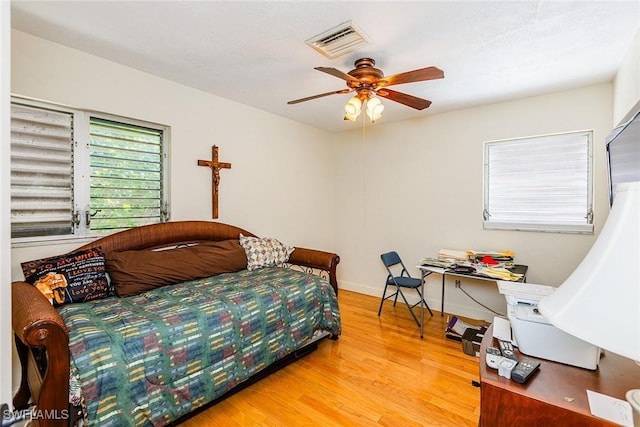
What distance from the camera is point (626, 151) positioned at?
1539mm

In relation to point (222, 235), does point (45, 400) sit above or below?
below

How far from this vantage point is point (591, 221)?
2758mm

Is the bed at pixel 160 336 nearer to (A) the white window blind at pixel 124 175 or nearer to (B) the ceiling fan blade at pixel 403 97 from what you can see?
(A) the white window blind at pixel 124 175

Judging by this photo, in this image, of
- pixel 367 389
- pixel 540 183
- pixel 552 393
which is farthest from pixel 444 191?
pixel 552 393

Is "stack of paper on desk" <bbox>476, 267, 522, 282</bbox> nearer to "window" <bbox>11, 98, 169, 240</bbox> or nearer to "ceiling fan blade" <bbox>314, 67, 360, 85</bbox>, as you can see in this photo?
"ceiling fan blade" <bbox>314, 67, 360, 85</bbox>

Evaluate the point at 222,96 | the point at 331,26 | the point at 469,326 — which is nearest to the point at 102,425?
the point at 331,26

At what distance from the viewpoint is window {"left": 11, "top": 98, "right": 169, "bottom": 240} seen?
6.60ft

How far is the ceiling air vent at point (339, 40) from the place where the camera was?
184 centimetres

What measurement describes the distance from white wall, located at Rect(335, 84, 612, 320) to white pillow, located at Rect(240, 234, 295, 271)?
5.12ft

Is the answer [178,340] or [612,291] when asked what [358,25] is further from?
[178,340]

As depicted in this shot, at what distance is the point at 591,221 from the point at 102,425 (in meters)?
3.94

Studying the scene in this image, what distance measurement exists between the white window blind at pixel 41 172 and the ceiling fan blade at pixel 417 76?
2.38m

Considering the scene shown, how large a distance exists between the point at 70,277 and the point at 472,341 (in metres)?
3.17

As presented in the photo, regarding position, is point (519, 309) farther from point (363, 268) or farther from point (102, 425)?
point (363, 268)
